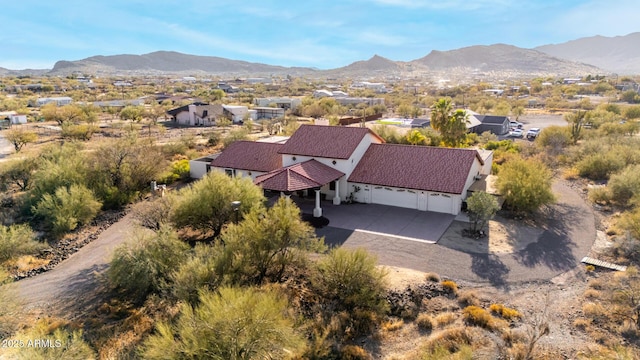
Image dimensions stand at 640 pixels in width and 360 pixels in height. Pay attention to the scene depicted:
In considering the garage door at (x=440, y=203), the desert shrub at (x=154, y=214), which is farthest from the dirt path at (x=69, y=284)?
the garage door at (x=440, y=203)

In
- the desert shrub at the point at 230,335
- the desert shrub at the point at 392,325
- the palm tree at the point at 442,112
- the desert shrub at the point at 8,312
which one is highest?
the palm tree at the point at 442,112

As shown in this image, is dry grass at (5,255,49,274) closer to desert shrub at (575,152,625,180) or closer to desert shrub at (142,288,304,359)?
desert shrub at (142,288,304,359)

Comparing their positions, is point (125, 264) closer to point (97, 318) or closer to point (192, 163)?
point (97, 318)

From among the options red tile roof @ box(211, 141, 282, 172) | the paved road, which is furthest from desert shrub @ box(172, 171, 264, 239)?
red tile roof @ box(211, 141, 282, 172)

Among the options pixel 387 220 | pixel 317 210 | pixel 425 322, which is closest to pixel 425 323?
pixel 425 322

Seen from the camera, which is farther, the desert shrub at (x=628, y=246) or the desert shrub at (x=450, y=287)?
the desert shrub at (x=628, y=246)

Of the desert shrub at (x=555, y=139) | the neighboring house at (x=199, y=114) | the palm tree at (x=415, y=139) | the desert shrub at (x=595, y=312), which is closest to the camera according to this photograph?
the desert shrub at (x=595, y=312)

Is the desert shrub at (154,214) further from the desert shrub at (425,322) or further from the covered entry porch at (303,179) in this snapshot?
the desert shrub at (425,322)
